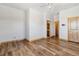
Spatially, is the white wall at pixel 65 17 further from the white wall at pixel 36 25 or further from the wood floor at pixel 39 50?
the wood floor at pixel 39 50

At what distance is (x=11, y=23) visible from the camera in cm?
605

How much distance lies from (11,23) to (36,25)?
206 centimetres

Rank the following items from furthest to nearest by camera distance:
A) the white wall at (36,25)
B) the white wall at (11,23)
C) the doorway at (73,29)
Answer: the white wall at (36,25) → the doorway at (73,29) → the white wall at (11,23)

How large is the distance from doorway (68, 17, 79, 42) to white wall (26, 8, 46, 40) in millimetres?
2589

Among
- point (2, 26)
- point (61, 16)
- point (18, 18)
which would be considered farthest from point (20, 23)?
point (61, 16)

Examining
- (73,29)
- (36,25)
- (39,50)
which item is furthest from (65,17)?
(39,50)

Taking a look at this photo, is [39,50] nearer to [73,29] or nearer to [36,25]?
[36,25]

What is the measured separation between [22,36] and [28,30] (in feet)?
3.07

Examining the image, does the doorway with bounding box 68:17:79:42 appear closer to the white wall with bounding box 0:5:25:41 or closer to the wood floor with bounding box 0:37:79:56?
the wood floor with bounding box 0:37:79:56

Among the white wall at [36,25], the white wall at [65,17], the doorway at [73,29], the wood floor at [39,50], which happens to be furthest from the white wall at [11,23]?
the doorway at [73,29]

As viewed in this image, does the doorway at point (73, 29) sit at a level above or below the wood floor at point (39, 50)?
above

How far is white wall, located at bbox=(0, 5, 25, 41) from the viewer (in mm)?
5578

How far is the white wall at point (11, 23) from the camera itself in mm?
5578

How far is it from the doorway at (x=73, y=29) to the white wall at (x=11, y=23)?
150 inches
